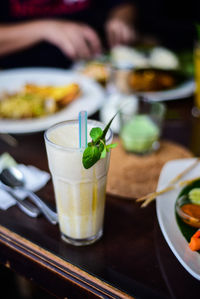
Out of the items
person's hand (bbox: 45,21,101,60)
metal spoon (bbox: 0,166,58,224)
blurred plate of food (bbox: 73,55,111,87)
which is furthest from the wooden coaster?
person's hand (bbox: 45,21,101,60)

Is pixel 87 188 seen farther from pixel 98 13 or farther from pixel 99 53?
pixel 98 13

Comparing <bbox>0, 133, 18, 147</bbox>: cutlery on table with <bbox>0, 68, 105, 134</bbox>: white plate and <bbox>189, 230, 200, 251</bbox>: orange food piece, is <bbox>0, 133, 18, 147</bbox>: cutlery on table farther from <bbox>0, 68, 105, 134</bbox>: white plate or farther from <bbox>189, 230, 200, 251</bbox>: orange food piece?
<bbox>189, 230, 200, 251</bbox>: orange food piece

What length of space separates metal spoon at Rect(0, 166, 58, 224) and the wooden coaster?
17 cm

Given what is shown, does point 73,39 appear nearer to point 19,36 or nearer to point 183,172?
point 19,36

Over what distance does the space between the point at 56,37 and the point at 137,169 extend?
39.6 inches

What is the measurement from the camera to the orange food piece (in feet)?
2.12

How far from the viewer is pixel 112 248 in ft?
2.29

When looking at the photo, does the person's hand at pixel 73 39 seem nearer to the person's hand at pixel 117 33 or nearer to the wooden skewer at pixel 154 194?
the person's hand at pixel 117 33

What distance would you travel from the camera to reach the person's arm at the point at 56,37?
167cm

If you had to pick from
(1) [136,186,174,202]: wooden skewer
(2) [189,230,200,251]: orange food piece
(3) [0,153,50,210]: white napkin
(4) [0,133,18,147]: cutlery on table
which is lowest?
(4) [0,133,18,147]: cutlery on table

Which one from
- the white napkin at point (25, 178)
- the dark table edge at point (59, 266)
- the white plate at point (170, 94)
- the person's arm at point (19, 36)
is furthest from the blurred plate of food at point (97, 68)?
the dark table edge at point (59, 266)

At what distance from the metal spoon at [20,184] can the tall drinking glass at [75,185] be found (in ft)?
0.19

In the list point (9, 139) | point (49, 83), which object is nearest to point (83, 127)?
point (9, 139)

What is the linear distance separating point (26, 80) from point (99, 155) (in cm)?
106
